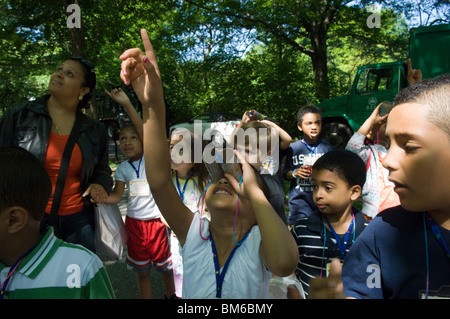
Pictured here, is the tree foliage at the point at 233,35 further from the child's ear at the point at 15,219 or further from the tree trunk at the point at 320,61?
the child's ear at the point at 15,219

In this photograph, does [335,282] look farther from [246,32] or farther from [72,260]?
[246,32]

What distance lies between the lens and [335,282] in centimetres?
88

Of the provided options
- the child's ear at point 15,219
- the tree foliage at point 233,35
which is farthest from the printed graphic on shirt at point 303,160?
the tree foliage at point 233,35

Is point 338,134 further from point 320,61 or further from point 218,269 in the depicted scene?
point 218,269

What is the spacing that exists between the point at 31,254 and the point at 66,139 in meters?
1.02

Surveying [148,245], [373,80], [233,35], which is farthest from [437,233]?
[233,35]

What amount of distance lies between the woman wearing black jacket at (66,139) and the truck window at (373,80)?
7714 mm

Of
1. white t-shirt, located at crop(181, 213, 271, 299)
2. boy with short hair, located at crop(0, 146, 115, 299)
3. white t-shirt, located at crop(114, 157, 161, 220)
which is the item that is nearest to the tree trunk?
white t-shirt, located at crop(114, 157, 161, 220)

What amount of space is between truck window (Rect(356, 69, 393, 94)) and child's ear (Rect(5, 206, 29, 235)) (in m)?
8.56

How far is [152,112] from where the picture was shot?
1277 mm

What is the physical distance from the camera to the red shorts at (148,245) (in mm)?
2814

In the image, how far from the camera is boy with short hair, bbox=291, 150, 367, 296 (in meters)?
1.90

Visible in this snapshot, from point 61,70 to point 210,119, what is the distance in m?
10.4
